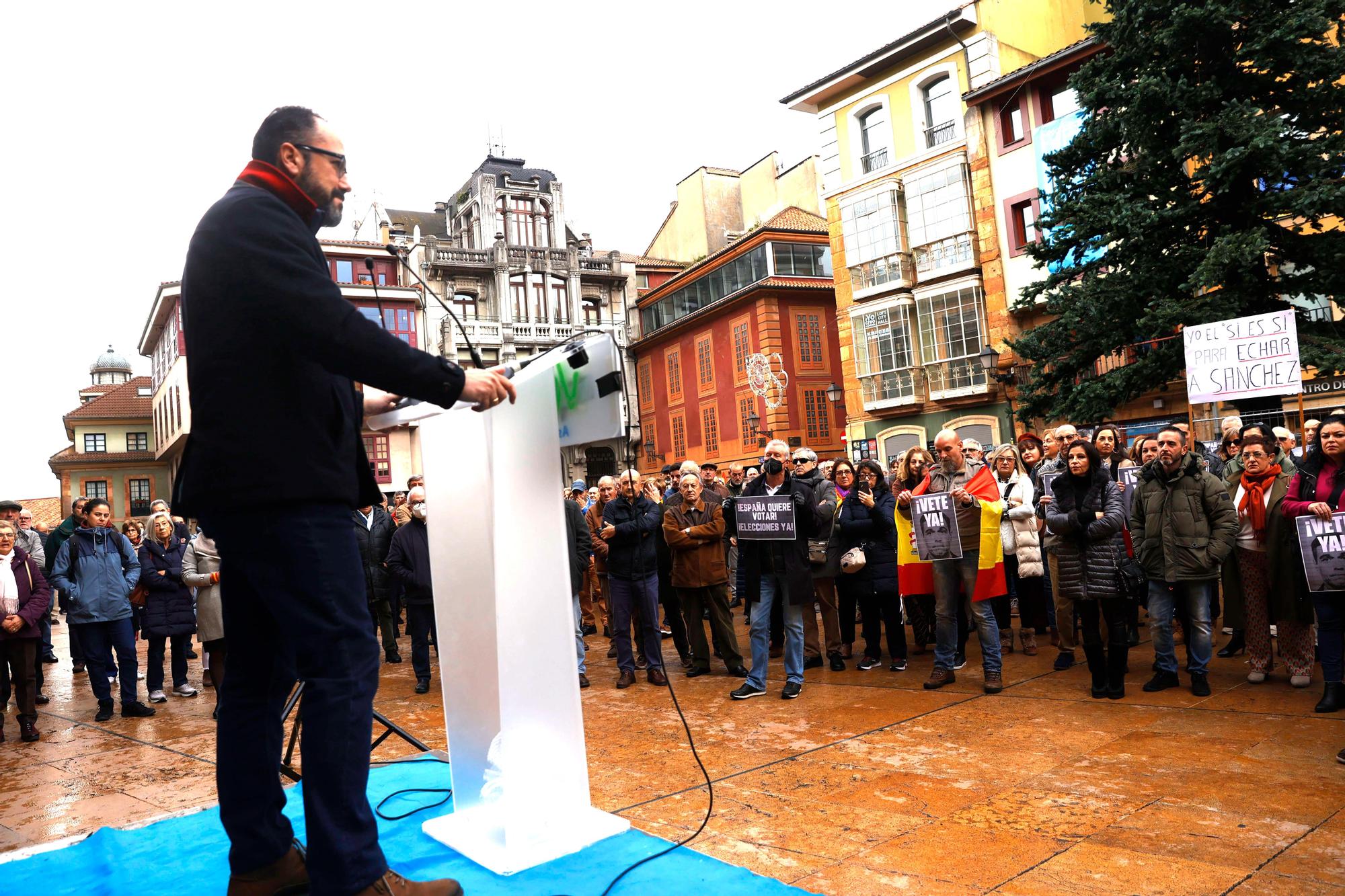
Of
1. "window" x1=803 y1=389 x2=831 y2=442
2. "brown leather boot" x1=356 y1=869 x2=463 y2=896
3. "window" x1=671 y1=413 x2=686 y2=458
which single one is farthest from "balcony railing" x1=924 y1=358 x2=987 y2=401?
"brown leather boot" x1=356 y1=869 x2=463 y2=896

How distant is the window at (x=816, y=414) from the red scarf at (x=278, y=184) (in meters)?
34.2

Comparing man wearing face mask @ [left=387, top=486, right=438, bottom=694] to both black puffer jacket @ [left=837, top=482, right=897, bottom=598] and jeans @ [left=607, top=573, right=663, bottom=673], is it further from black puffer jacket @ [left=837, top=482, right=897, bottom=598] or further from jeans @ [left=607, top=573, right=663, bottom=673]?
black puffer jacket @ [left=837, top=482, right=897, bottom=598]

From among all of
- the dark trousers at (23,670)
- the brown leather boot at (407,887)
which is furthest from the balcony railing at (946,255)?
the brown leather boot at (407,887)

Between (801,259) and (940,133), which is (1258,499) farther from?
(801,259)

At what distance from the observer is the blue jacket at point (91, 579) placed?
28.3ft

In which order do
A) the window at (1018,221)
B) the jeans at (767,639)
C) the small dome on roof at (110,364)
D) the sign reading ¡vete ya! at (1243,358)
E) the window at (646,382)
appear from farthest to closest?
the small dome on roof at (110,364), the window at (646,382), the window at (1018,221), the sign reading ¡vete ya! at (1243,358), the jeans at (767,639)

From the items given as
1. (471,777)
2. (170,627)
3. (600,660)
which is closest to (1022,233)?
(600,660)

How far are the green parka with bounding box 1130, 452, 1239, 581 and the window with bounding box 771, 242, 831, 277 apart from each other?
98.4 feet

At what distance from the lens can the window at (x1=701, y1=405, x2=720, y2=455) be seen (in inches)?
1571

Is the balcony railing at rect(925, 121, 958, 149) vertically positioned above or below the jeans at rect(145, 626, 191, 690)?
above

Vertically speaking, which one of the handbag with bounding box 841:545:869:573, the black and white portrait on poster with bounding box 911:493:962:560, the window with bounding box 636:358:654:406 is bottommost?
the handbag with bounding box 841:545:869:573

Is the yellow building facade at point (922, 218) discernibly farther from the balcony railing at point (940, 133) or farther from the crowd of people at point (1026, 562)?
the crowd of people at point (1026, 562)

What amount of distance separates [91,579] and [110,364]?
8484cm

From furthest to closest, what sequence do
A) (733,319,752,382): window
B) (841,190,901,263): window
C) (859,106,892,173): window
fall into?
1. (733,319,752,382): window
2. (859,106,892,173): window
3. (841,190,901,263): window
